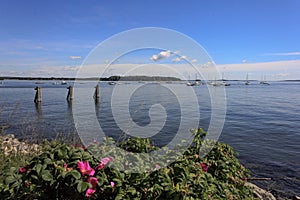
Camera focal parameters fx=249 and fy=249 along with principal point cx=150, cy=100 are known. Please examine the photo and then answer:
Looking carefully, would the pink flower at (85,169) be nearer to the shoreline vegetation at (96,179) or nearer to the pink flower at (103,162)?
the shoreline vegetation at (96,179)

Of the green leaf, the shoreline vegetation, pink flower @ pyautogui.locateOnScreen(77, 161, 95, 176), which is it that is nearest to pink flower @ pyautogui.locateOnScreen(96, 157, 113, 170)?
the shoreline vegetation

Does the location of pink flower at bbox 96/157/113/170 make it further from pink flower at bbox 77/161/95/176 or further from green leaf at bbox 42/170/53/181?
green leaf at bbox 42/170/53/181

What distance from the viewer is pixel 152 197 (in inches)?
82.2

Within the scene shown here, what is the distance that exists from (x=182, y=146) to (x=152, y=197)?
100cm

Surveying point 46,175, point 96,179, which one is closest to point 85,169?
point 96,179

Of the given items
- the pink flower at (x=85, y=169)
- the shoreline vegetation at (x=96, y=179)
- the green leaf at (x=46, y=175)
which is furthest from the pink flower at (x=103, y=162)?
the green leaf at (x=46, y=175)

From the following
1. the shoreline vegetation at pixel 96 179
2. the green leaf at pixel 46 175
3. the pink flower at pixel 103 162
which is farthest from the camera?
the pink flower at pixel 103 162

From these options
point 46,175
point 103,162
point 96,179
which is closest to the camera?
point 46,175

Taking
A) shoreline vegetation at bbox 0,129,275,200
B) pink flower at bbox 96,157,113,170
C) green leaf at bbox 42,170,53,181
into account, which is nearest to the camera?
green leaf at bbox 42,170,53,181

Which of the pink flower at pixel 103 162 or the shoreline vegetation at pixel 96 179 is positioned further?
the pink flower at pixel 103 162

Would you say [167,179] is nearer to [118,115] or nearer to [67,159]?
[67,159]

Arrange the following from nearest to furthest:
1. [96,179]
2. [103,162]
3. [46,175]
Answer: [46,175] < [96,179] < [103,162]

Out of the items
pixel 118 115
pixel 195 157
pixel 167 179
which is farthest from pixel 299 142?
pixel 167 179

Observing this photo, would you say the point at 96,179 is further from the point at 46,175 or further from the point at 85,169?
the point at 46,175
